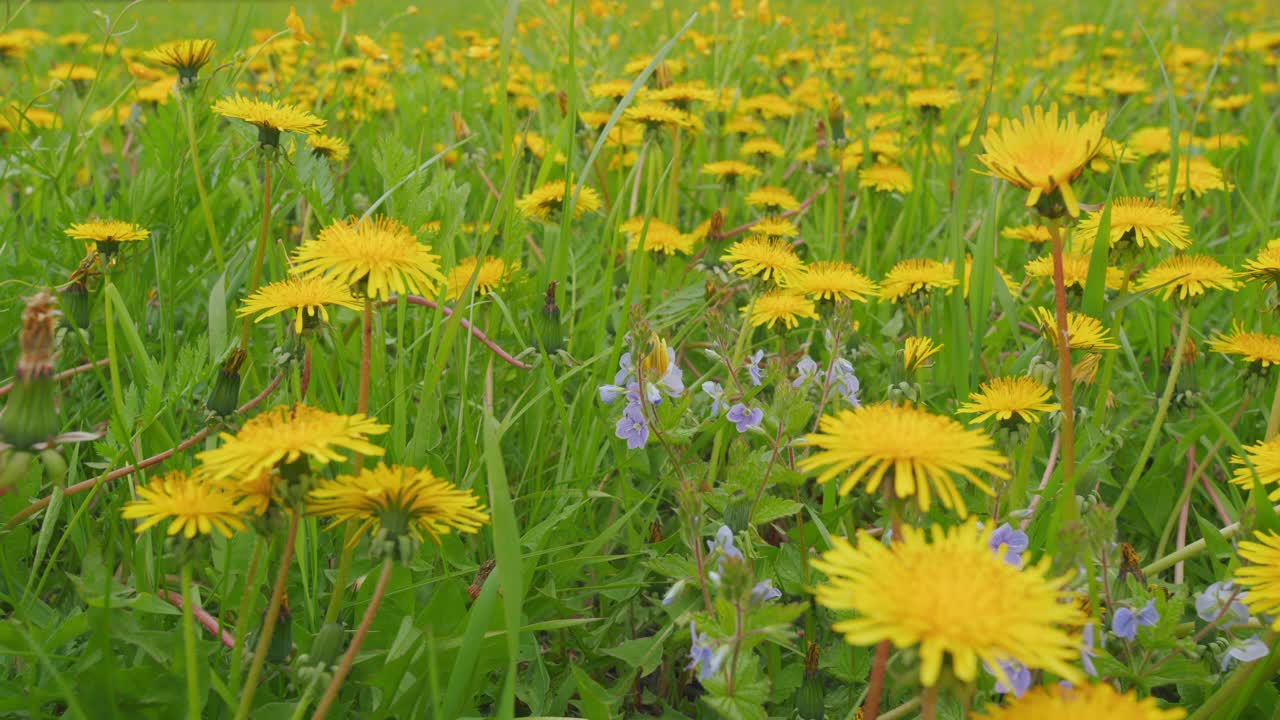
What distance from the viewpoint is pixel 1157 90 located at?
3.98 m

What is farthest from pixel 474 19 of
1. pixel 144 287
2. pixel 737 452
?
pixel 737 452

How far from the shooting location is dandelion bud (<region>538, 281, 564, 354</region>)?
1407mm

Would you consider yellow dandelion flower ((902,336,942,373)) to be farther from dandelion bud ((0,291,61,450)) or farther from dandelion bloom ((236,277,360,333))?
dandelion bud ((0,291,61,450))

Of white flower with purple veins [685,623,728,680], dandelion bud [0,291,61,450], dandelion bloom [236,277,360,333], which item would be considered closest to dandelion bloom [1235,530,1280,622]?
white flower with purple veins [685,623,728,680]

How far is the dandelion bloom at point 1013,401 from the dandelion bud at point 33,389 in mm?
1002

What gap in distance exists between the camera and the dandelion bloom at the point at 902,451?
0.74 meters

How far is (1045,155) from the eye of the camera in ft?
3.23

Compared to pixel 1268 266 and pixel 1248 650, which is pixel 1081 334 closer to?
pixel 1268 266

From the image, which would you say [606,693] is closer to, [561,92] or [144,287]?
[144,287]

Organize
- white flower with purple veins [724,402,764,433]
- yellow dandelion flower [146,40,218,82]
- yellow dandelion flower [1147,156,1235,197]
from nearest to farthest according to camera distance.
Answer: white flower with purple veins [724,402,764,433]
yellow dandelion flower [146,40,218,82]
yellow dandelion flower [1147,156,1235,197]

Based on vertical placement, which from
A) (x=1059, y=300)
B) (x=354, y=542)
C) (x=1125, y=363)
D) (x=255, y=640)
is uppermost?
(x=1059, y=300)

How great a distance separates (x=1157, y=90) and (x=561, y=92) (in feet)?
9.35

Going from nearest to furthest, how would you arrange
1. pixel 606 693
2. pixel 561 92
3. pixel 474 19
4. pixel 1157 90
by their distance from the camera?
pixel 606 693
pixel 561 92
pixel 1157 90
pixel 474 19

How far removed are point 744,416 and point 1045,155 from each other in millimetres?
475
